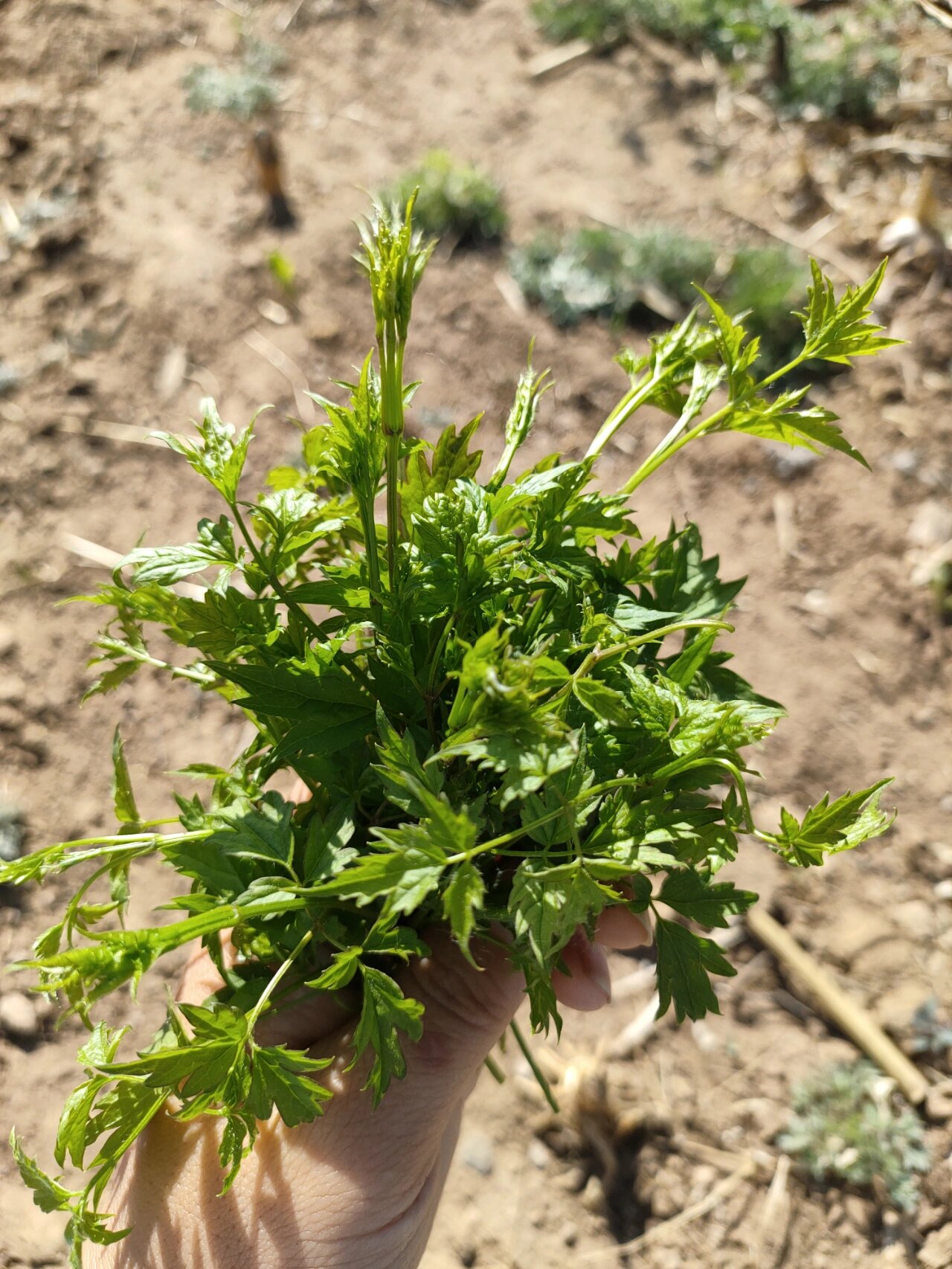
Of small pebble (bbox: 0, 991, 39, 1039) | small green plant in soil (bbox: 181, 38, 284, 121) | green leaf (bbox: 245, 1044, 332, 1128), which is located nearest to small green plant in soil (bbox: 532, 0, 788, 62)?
small green plant in soil (bbox: 181, 38, 284, 121)

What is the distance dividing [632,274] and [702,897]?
12.0 feet

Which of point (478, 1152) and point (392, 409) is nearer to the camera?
point (392, 409)

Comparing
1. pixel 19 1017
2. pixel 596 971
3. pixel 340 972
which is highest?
pixel 340 972

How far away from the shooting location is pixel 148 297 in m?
4.43

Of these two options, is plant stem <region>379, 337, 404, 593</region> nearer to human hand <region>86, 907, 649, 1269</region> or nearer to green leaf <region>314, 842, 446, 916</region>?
green leaf <region>314, 842, 446, 916</region>

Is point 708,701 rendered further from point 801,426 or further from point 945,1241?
point 945,1241

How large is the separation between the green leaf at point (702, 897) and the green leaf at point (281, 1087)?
619 mm

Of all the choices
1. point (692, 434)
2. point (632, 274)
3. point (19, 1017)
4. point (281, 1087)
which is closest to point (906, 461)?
point (632, 274)

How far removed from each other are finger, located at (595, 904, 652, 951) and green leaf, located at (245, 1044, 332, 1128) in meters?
0.76

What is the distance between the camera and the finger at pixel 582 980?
2033 millimetres

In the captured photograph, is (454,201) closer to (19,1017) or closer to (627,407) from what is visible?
(627,407)

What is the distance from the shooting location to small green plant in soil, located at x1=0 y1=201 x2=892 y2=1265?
138cm

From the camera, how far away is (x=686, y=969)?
161cm

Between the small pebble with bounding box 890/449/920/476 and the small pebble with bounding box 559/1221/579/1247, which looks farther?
the small pebble with bounding box 890/449/920/476
